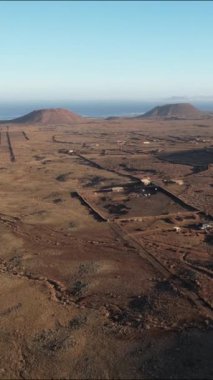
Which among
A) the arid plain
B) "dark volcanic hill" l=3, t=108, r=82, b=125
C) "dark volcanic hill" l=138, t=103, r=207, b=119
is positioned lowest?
"dark volcanic hill" l=138, t=103, r=207, b=119

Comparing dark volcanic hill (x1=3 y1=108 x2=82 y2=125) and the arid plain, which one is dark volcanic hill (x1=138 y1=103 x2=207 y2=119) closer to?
dark volcanic hill (x1=3 y1=108 x2=82 y2=125)

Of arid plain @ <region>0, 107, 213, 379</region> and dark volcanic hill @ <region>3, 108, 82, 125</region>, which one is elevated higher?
arid plain @ <region>0, 107, 213, 379</region>

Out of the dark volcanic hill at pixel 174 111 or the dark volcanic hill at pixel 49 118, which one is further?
the dark volcanic hill at pixel 174 111

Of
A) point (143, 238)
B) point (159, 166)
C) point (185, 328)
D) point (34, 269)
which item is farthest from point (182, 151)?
point (185, 328)

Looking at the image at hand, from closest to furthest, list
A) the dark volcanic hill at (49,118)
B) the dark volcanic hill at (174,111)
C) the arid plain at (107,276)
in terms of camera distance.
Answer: the arid plain at (107,276)
the dark volcanic hill at (49,118)
the dark volcanic hill at (174,111)

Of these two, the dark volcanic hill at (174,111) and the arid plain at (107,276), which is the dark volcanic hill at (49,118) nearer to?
the dark volcanic hill at (174,111)

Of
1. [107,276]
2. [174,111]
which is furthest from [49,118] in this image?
[107,276]

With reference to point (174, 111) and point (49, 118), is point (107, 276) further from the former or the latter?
point (174, 111)

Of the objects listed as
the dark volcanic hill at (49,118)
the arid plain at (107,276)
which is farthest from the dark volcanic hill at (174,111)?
the arid plain at (107,276)

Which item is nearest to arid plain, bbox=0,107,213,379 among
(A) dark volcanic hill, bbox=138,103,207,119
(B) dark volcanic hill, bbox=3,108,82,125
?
(B) dark volcanic hill, bbox=3,108,82,125
